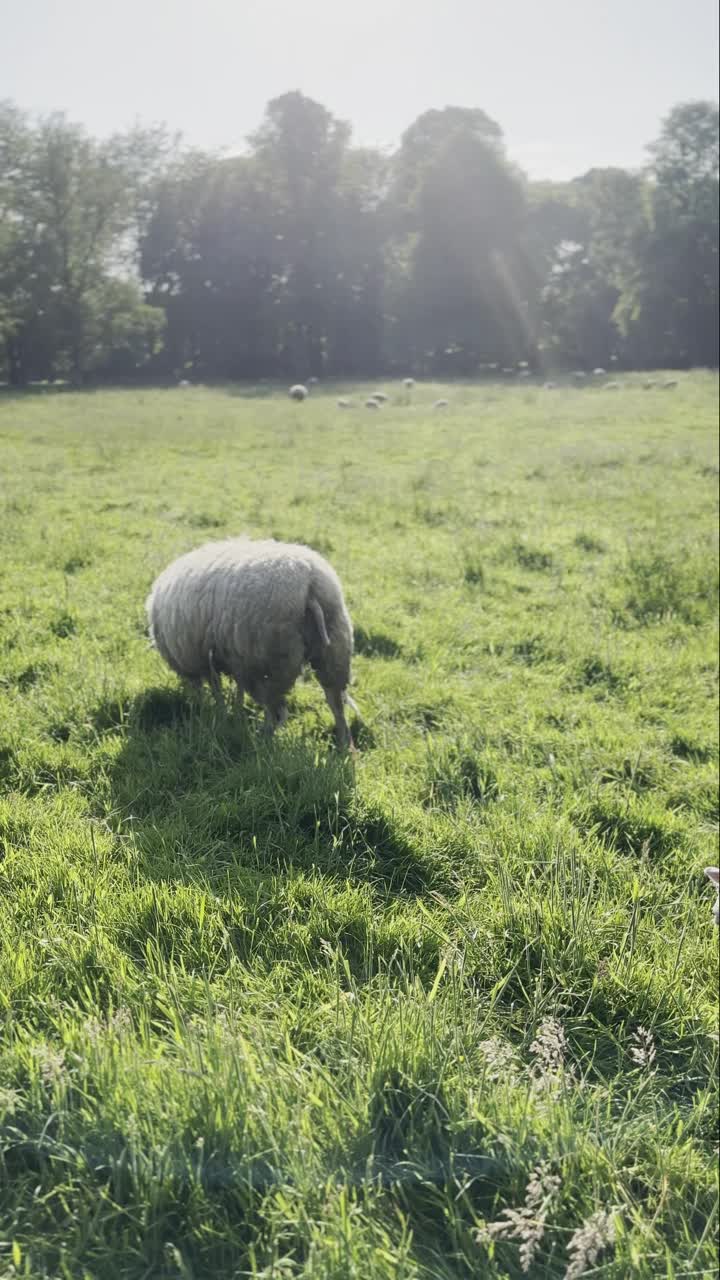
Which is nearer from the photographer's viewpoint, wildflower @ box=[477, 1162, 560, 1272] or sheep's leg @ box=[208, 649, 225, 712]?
wildflower @ box=[477, 1162, 560, 1272]

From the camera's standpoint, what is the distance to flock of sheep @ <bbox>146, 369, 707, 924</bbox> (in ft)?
15.3

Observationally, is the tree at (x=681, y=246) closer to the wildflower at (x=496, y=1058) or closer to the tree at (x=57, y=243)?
the tree at (x=57, y=243)

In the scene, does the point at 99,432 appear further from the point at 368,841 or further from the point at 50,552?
the point at 368,841

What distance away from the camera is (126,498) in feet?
37.7

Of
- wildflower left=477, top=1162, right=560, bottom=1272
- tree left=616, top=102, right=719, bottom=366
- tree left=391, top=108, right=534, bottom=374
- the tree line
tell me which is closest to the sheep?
wildflower left=477, top=1162, right=560, bottom=1272

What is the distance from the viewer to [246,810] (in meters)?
3.72

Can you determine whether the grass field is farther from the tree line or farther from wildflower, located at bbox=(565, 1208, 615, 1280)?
the tree line

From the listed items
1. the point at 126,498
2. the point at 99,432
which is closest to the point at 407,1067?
the point at 126,498

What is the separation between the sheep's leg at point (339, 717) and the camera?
4879 mm

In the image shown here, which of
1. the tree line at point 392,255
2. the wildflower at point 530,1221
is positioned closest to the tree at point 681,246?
the tree line at point 392,255

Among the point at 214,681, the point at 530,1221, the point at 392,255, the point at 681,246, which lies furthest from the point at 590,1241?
the point at 392,255

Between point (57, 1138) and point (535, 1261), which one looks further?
point (57, 1138)

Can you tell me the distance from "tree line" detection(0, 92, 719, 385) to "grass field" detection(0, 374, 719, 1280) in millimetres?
43598

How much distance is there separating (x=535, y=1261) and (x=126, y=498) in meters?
11.2
